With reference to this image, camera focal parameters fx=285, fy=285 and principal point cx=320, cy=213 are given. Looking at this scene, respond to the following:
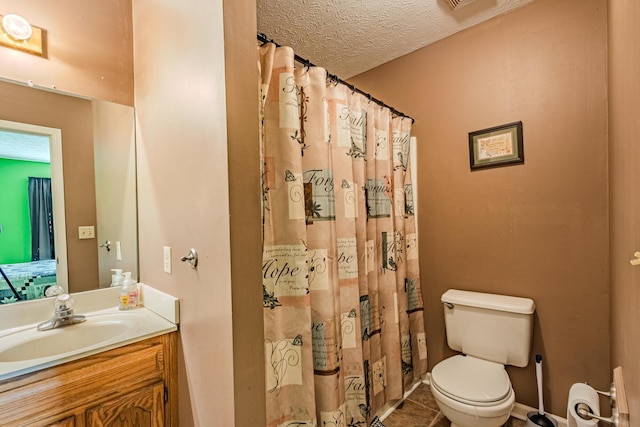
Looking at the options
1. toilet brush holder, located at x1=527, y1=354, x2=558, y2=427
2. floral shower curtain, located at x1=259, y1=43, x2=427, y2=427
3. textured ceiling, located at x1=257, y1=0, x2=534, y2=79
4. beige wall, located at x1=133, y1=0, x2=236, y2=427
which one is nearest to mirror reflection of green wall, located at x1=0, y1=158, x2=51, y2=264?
beige wall, located at x1=133, y1=0, x2=236, y2=427

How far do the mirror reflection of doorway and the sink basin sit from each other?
0.71 feet

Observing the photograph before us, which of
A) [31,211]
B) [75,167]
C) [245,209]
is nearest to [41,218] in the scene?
[31,211]

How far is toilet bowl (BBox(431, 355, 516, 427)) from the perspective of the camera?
140 centimetres

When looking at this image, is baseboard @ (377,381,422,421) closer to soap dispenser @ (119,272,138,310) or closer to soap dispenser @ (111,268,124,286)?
soap dispenser @ (119,272,138,310)

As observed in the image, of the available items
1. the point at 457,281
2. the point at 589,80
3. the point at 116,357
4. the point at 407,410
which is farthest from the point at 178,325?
the point at 589,80

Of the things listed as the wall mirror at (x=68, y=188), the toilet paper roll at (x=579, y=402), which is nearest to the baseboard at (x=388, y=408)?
the toilet paper roll at (x=579, y=402)

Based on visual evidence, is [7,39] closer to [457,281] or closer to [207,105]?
[207,105]

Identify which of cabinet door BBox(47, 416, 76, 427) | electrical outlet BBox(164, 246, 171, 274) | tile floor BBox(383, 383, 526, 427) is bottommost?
tile floor BBox(383, 383, 526, 427)

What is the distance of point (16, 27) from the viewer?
124cm

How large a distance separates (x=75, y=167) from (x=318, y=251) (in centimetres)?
131

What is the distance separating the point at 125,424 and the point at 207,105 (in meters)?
1.26

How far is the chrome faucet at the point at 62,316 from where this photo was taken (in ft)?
4.14

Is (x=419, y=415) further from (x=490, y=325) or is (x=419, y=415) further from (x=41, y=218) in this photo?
(x=41, y=218)

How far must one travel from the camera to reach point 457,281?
207cm
